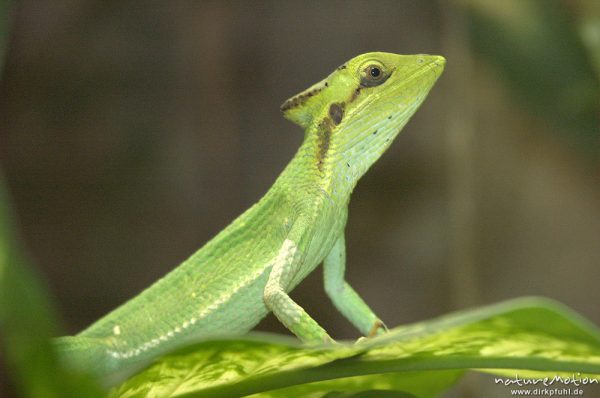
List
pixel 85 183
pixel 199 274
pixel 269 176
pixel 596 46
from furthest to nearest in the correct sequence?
pixel 85 183
pixel 269 176
pixel 596 46
pixel 199 274

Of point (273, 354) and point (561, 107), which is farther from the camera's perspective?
point (561, 107)

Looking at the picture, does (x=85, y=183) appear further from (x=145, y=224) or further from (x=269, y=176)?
(x=269, y=176)

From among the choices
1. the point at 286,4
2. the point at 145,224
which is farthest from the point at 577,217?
the point at 145,224

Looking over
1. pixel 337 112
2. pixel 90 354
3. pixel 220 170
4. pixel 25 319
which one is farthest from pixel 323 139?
pixel 220 170

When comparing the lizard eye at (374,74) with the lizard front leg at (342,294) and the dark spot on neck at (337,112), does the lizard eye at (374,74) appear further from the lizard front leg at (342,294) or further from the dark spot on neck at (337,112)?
the lizard front leg at (342,294)

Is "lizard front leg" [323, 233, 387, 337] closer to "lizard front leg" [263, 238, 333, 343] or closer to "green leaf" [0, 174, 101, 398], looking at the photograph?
"lizard front leg" [263, 238, 333, 343]

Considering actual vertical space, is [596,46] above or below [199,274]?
above

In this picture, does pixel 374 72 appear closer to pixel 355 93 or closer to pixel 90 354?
pixel 355 93
